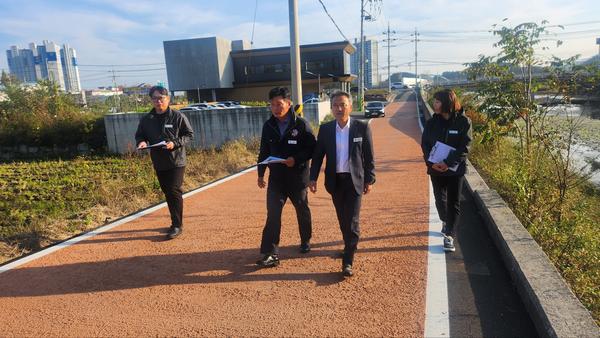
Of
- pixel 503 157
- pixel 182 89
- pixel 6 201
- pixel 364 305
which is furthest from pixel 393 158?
pixel 182 89

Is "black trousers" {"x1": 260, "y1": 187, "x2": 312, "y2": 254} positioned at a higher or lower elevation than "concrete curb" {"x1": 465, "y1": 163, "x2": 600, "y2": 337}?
higher

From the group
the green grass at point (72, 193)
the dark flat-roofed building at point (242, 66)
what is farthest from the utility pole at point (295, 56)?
the dark flat-roofed building at point (242, 66)

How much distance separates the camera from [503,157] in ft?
29.0

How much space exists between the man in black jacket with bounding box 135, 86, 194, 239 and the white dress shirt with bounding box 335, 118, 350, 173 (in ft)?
6.90

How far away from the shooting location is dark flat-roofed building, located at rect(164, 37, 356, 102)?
4572cm

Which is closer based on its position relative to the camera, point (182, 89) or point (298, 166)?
point (298, 166)

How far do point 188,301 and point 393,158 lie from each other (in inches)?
321

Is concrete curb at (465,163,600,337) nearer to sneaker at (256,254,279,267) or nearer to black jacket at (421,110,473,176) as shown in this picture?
black jacket at (421,110,473,176)

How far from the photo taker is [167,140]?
476 centimetres

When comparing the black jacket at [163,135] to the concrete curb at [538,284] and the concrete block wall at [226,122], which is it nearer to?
the concrete curb at [538,284]

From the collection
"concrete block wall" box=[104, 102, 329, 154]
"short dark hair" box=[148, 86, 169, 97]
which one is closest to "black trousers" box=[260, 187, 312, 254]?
"short dark hair" box=[148, 86, 169, 97]

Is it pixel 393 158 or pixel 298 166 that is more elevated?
pixel 298 166

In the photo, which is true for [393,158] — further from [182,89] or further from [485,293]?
[182,89]

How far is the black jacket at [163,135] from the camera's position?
188 inches
